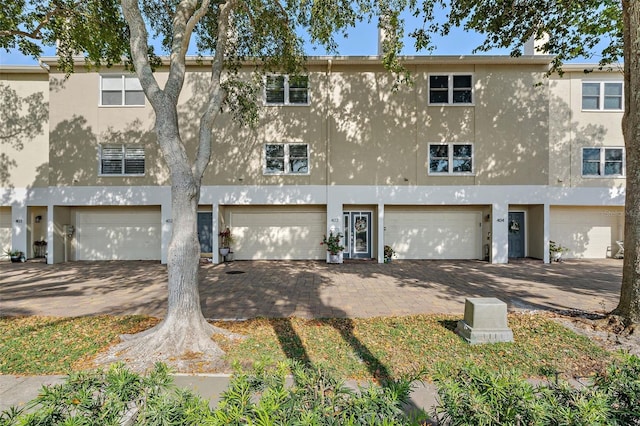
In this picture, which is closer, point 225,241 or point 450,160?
point 450,160

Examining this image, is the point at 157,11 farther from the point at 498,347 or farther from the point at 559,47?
the point at 559,47

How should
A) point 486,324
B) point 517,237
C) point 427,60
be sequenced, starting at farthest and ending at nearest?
point 517,237 < point 427,60 < point 486,324

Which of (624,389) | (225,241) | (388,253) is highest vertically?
(624,389)

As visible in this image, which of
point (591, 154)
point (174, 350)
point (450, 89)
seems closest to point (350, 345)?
point (174, 350)

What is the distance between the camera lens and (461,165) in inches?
540

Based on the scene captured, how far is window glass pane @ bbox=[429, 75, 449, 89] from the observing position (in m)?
13.7

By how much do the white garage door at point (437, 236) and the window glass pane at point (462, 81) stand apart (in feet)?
18.8

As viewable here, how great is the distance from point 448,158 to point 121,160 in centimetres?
1446

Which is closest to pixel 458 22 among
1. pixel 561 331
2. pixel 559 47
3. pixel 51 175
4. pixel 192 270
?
pixel 559 47

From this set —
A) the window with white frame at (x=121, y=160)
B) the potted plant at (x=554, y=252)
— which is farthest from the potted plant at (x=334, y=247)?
the potted plant at (x=554, y=252)

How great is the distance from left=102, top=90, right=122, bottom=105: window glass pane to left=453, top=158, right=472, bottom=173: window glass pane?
15.0 m

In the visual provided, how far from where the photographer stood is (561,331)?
5.40m

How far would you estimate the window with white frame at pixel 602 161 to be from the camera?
14094 millimetres

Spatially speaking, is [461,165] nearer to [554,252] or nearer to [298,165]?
[554,252]
